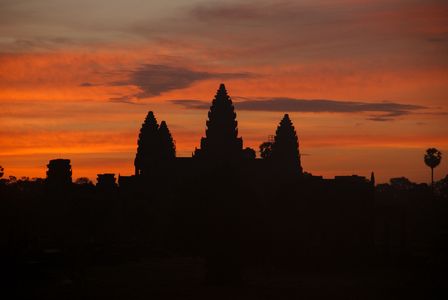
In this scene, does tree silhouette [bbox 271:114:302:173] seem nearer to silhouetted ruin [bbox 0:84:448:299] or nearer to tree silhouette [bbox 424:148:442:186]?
silhouetted ruin [bbox 0:84:448:299]

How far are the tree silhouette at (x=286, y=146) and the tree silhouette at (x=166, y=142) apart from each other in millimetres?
15234

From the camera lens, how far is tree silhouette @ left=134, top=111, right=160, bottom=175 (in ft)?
311

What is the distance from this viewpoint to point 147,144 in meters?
95.8

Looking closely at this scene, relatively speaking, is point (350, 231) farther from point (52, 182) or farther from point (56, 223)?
point (52, 182)

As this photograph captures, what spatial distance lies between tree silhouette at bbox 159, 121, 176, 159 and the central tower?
A: 12.8 metres

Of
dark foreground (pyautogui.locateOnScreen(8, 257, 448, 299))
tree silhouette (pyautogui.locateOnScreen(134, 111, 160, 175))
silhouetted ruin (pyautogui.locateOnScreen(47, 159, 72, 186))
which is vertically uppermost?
tree silhouette (pyautogui.locateOnScreen(134, 111, 160, 175))

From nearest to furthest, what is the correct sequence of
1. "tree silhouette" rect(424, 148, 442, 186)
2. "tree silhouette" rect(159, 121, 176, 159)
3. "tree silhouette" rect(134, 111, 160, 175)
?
"tree silhouette" rect(134, 111, 160, 175) → "tree silhouette" rect(159, 121, 176, 159) → "tree silhouette" rect(424, 148, 442, 186)

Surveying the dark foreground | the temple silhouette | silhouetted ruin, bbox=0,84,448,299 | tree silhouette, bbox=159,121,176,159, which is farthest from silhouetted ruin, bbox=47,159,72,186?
the dark foreground

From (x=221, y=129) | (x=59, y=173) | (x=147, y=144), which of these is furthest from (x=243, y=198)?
(x=147, y=144)

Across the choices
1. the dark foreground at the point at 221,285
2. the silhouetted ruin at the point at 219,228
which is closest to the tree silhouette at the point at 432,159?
the silhouetted ruin at the point at 219,228

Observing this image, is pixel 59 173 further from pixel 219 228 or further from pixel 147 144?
pixel 219 228

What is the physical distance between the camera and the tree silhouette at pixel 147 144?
94812 millimetres

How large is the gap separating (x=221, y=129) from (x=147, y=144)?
1736 centimetres

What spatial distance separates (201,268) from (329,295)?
670 inches
